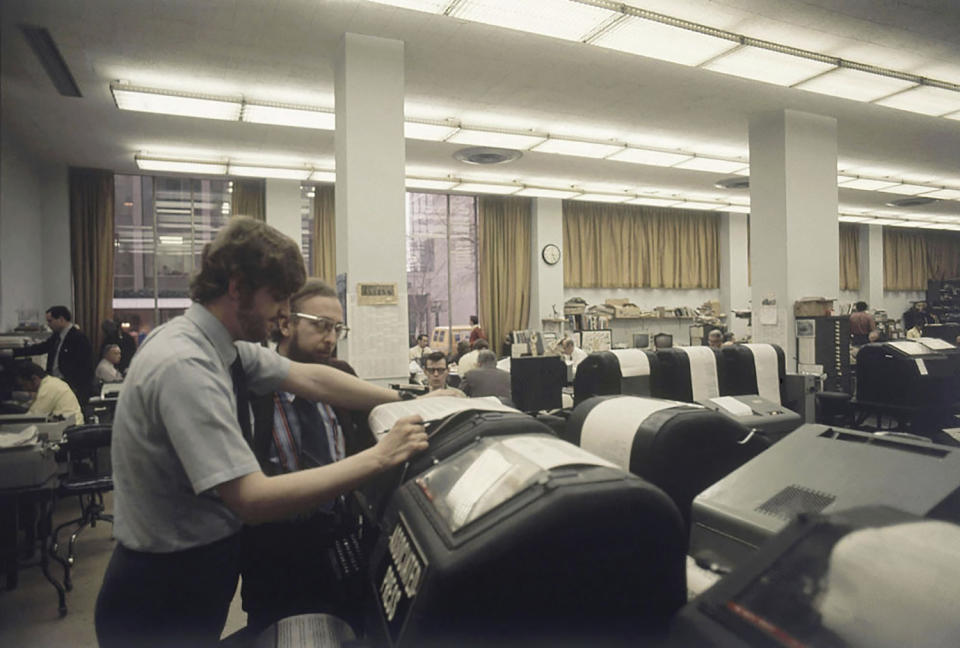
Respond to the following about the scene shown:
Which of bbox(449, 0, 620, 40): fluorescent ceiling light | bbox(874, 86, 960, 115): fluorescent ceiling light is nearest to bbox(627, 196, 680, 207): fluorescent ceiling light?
bbox(874, 86, 960, 115): fluorescent ceiling light

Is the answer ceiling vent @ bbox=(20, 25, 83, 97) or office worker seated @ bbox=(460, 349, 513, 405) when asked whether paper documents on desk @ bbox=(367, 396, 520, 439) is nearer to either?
office worker seated @ bbox=(460, 349, 513, 405)

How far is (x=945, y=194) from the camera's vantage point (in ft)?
33.2

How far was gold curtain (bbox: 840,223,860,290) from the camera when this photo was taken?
13344 mm

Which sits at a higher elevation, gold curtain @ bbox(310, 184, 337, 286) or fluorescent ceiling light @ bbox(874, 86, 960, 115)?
fluorescent ceiling light @ bbox(874, 86, 960, 115)

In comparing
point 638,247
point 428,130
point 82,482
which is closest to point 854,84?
point 428,130

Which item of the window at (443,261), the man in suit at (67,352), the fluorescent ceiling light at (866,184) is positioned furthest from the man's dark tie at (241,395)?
the fluorescent ceiling light at (866,184)

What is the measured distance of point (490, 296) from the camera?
1034 cm

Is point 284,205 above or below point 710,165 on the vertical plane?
below

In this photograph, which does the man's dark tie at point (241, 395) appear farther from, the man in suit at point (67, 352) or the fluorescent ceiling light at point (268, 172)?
the fluorescent ceiling light at point (268, 172)

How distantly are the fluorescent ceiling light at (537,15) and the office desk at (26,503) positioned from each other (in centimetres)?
366

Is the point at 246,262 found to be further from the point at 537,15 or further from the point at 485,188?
the point at 485,188

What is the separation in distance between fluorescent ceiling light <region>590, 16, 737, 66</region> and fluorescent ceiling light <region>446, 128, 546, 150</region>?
2160 mm

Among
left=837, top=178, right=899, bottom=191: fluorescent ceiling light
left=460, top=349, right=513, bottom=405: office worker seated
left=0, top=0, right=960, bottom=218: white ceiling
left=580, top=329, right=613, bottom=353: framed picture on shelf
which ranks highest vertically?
left=0, top=0, right=960, bottom=218: white ceiling

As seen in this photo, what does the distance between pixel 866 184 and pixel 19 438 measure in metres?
11.0
